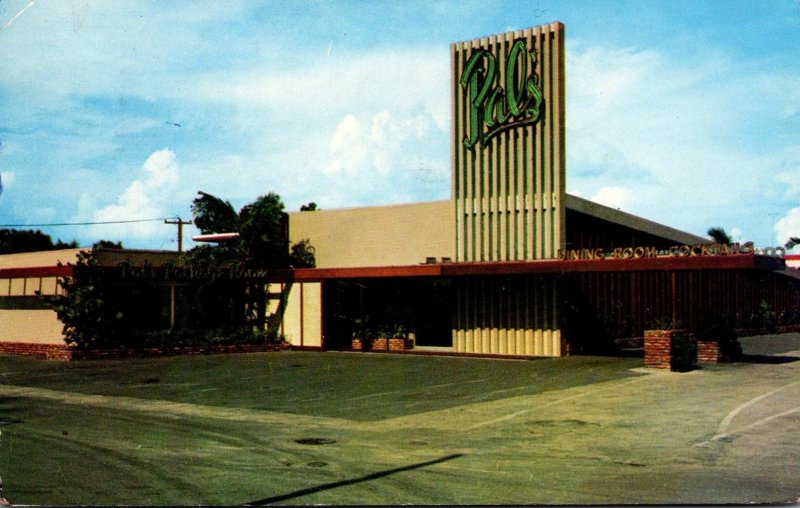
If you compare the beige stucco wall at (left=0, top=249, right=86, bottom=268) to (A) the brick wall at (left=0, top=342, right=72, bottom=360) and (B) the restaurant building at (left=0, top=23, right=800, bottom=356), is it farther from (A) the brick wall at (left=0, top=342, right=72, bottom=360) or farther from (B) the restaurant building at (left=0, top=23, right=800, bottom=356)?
(A) the brick wall at (left=0, top=342, right=72, bottom=360)

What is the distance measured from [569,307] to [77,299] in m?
16.0

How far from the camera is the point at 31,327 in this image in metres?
31.8

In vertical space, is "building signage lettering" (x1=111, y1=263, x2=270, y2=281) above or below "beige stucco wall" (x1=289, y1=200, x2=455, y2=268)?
below

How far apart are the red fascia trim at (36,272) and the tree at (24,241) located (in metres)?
33.0

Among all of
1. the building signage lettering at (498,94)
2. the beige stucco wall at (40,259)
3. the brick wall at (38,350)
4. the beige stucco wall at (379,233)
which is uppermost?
the building signage lettering at (498,94)

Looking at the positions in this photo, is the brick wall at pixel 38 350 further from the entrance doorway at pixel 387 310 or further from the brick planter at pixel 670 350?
the brick planter at pixel 670 350

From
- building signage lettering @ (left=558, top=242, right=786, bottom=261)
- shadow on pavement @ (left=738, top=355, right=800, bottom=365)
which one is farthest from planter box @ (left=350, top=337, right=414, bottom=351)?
shadow on pavement @ (left=738, top=355, right=800, bottom=365)

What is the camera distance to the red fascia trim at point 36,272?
2880 cm

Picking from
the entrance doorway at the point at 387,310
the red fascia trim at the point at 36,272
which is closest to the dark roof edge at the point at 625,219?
the entrance doorway at the point at 387,310

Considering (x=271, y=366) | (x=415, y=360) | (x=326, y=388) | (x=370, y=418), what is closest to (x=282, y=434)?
(x=370, y=418)

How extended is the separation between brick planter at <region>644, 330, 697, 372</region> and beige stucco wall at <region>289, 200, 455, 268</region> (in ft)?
32.2

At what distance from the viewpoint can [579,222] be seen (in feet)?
97.7

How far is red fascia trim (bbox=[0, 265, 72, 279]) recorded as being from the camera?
28.8 m

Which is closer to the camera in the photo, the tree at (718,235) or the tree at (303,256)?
the tree at (303,256)
